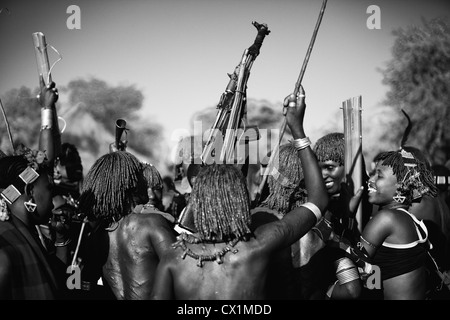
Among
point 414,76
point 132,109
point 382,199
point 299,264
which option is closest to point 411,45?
point 414,76

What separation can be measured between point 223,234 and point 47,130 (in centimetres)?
167

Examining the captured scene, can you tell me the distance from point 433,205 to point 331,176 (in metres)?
1.24

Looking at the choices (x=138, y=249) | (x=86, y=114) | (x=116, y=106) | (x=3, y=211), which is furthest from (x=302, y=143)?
(x=116, y=106)

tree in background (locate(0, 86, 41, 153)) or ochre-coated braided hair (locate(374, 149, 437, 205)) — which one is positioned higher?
tree in background (locate(0, 86, 41, 153))

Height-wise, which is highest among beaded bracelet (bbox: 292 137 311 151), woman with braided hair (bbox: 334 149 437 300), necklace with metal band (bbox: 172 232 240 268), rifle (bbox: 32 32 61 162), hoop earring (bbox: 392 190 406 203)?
rifle (bbox: 32 32 61 162)

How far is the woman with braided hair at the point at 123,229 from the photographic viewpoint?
351 cm

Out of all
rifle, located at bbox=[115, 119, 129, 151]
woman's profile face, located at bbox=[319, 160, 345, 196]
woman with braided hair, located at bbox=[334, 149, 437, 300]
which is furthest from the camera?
rifle, located at bbox=[115, 119, 129, 151]

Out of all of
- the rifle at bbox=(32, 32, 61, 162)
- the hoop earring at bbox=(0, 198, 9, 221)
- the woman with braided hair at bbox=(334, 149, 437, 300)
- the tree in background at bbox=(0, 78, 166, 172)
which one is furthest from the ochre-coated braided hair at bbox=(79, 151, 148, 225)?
→ the tree in background at bbox=(0, 78, 166, 172)

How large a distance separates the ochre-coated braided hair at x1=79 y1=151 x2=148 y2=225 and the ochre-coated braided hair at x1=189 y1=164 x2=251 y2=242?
1.05 meters

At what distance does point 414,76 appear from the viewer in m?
17.1

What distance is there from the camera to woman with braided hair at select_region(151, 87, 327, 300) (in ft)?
8.92

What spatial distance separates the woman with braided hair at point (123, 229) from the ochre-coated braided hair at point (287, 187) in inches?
30.4

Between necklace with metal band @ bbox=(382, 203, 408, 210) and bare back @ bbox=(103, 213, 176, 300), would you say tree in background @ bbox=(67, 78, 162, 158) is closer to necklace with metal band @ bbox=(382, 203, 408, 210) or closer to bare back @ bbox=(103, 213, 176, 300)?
bare back @ bbox=(103, 213, 176, 300)
